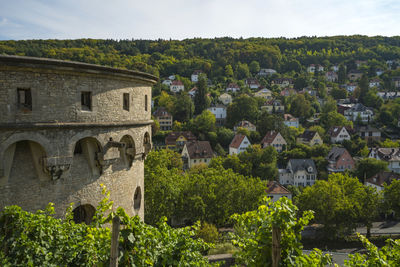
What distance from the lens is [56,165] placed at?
11555 mm

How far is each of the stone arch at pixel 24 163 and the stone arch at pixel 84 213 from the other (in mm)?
2335

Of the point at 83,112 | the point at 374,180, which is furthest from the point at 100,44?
the point at 83,112

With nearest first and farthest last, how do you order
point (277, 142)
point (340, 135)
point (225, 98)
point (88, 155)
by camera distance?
point (88, 155)
point (277, 142)
point (340, 135)
point (225, 98)

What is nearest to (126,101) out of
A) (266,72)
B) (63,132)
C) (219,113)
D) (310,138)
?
(63,132)

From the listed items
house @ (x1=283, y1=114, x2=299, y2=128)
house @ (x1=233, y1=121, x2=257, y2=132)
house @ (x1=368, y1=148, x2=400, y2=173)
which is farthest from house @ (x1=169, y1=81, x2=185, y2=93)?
house @ (x1=368, y1=148, x2=400, y2=173)

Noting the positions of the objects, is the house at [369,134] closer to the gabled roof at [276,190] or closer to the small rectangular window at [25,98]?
the gabled roof at [276,190]

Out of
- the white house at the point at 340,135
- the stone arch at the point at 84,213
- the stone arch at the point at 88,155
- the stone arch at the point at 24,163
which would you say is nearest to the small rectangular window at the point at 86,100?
the stone arch at the point at 88,155

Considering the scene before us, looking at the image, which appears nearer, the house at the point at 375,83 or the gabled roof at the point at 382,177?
the gabled roof at the point at 382,177

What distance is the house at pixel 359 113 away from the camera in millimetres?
114694

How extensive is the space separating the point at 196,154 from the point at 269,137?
21.0 metres

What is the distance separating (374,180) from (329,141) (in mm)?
30506

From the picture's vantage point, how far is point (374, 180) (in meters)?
64.4

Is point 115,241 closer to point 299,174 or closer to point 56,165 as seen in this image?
point 56,165

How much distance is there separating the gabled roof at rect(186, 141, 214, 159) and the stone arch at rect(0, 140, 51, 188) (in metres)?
67.0
